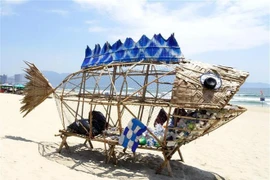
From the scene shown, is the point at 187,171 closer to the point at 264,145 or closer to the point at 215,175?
the point at 215,175

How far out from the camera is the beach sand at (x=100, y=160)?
6277mm

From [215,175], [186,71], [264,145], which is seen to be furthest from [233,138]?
[186,71]

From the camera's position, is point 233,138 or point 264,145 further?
point 233,138

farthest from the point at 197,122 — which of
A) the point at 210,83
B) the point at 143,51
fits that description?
the point at 143,51

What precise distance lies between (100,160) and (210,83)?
3.54 meters

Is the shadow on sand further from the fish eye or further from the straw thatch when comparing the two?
the fish eye

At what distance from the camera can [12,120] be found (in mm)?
12516

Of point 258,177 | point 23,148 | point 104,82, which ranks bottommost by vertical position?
point 258,177

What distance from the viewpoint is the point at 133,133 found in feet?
21.5

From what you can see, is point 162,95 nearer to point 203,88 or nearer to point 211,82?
point 203,88

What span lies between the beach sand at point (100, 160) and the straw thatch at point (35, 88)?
3.80 ft

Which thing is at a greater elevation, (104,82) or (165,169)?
(104,82)

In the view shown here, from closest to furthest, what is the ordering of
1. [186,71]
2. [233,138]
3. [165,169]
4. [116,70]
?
[186,71] → [165,169] → [116,70] → [233,138]

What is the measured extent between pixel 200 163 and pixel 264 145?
15.7ft
